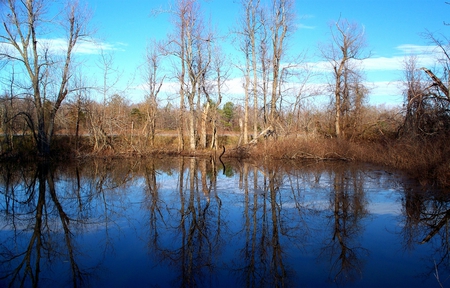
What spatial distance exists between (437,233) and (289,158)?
15739 mm

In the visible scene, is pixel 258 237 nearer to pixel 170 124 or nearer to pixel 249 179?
pixel 249 179

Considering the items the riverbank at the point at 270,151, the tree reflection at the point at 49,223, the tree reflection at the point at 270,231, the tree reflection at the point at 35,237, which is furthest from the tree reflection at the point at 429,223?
the riverbank at the point at 270,151

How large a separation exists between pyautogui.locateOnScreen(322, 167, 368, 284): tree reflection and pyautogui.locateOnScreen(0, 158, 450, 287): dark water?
0.03 m

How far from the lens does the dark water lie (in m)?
5.80

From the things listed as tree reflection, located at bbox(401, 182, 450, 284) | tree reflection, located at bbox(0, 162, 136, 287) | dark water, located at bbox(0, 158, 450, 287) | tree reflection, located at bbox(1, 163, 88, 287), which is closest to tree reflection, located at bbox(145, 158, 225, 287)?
dark water, located at bbox(0, 158, 450, 287)

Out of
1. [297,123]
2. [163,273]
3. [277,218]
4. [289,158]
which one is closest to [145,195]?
[277,218]

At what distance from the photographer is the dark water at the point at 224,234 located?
19.0 ft

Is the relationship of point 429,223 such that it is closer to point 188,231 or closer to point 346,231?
point 346,231

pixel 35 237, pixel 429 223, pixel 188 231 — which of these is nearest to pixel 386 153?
pixel 429 223

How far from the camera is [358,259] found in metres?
6.50

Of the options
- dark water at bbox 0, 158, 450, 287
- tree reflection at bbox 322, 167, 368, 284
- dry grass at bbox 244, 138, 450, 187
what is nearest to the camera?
dark water at bbox 0, 158, 450, 287

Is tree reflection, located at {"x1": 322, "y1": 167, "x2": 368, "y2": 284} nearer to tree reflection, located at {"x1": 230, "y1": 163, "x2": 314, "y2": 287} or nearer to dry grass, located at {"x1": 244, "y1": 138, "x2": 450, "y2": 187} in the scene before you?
tree reflection, located at {"x1": 230, "y1": 163, "x2": 314, "y2": 287}

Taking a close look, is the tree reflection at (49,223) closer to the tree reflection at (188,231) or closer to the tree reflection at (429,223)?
the tree reflection at (188,231)

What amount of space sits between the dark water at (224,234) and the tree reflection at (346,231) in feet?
0.09
